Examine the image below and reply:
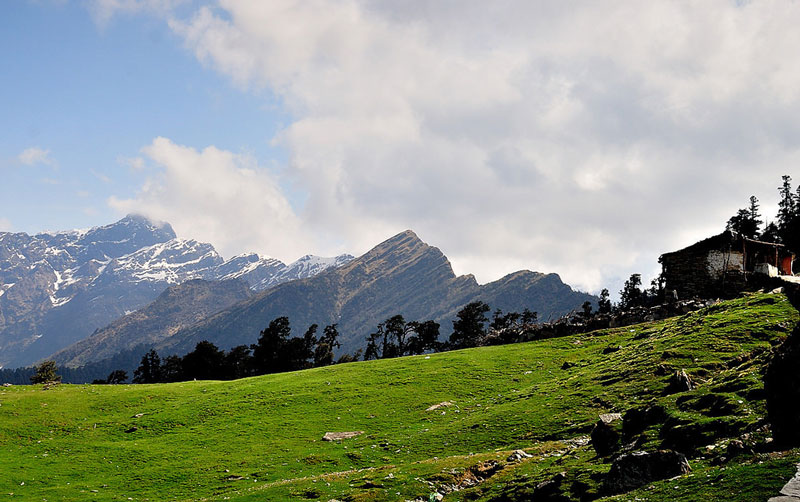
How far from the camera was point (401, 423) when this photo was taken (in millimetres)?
48750

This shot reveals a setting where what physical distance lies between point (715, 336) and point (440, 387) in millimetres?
26573

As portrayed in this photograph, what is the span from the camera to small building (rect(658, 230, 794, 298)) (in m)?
72.3

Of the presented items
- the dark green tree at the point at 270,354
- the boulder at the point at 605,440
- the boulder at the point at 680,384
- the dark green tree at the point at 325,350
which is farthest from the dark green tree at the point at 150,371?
the boulder at the point at 605,440

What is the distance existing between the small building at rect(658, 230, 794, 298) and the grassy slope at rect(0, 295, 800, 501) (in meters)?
13.4

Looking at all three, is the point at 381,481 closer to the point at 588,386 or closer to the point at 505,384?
the point at 588,386

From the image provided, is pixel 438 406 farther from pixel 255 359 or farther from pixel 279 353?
pixel 255 359

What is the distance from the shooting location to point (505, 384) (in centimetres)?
5769

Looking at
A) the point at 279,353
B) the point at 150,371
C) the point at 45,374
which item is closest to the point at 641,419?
the point at 279,353

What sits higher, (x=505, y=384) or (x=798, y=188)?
(x=798, y=188)

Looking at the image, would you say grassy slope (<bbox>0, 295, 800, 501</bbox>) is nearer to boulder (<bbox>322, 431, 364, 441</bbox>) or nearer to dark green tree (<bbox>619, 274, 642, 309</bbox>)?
boulder (<bbox>322, 431, 364, 441</bbox>)

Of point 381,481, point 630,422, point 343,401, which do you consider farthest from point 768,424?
point 343,401

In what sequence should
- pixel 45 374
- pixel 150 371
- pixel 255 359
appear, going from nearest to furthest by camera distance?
1. pixel 45 374
2. pixel 255 359
3. pixel 150 371

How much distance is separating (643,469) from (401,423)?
31.1 m

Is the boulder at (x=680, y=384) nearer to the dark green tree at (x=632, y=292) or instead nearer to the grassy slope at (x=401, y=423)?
the grassy slope at (x=401, y=423)
